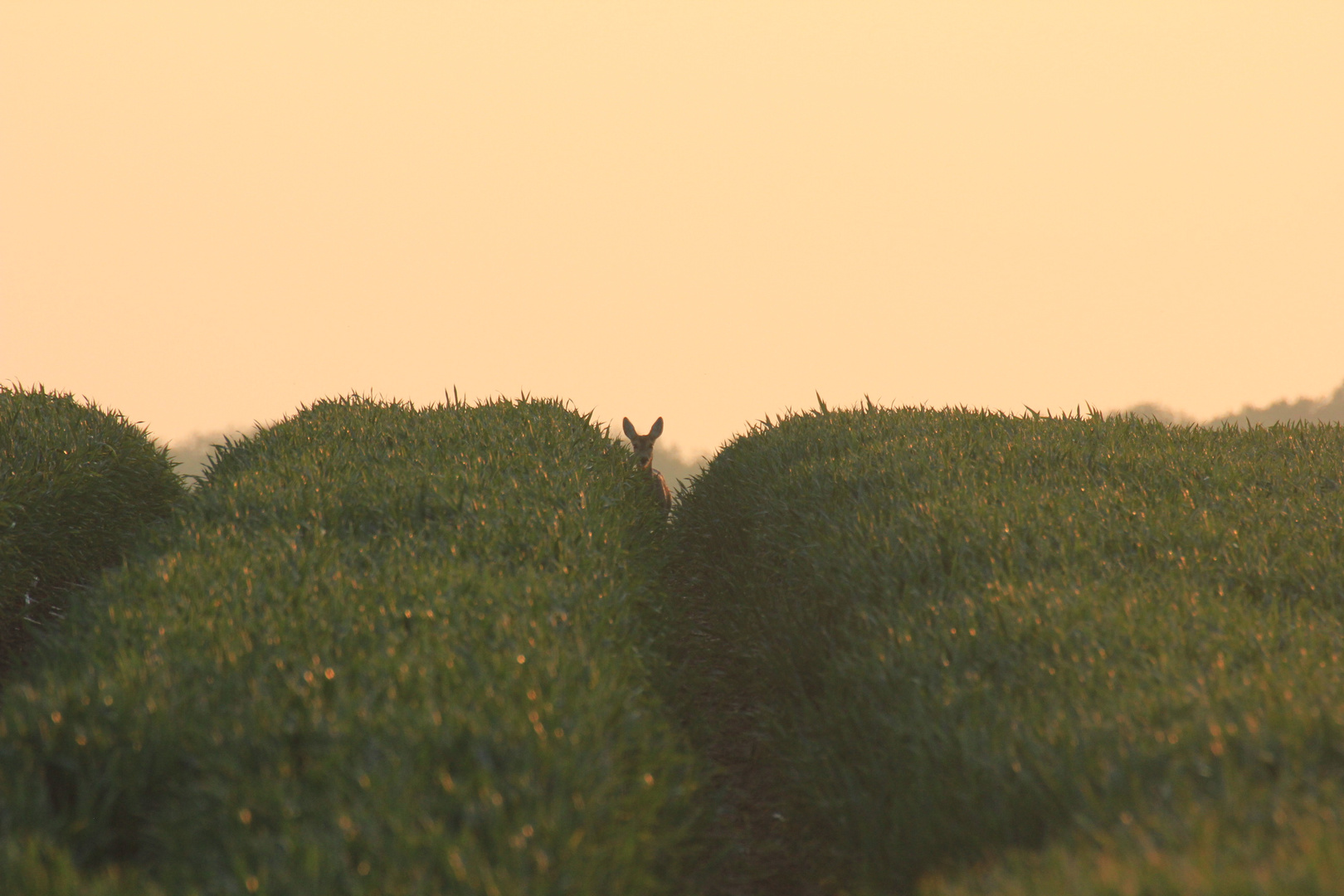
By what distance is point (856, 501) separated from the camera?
20.5 feet

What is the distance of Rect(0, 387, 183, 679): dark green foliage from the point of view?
23.5 ft

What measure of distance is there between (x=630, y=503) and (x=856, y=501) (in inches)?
77.9

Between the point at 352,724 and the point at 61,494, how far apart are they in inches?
237

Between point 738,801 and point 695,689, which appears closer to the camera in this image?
point 738,801

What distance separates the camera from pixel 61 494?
7648 millimetres

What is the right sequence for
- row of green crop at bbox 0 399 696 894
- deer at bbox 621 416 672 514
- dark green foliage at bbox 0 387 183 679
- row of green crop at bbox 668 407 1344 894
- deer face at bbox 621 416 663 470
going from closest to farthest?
1. row of green crop at bbox 0 399 696 894
2. row of green crop at bbox 668 407 1344 894
3. dark green foliage at bbox 0 387 183 679
4. deer at bbox 621 416 672 514
5. deer face at bbox 621 416 663 470

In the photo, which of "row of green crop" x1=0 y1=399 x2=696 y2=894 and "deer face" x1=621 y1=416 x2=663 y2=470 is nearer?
"row of green crop" x1=0 y1=399 x2=696 y2=894

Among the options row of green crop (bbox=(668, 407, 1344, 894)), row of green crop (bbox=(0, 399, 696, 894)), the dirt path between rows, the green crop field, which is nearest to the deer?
row of green crop (bbox=(668, 407, 1344, 894))

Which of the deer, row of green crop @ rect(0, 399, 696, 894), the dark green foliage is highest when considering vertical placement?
the dark green foliage

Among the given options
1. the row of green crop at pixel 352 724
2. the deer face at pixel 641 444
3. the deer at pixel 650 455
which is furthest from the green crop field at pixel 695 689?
the deer face at pixel 641 444

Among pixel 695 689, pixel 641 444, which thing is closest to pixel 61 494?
pixel 641 444

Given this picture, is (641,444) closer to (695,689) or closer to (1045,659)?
(695,689)

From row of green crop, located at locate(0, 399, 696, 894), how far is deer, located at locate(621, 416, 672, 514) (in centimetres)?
338

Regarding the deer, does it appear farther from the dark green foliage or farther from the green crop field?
the dark green foliage
